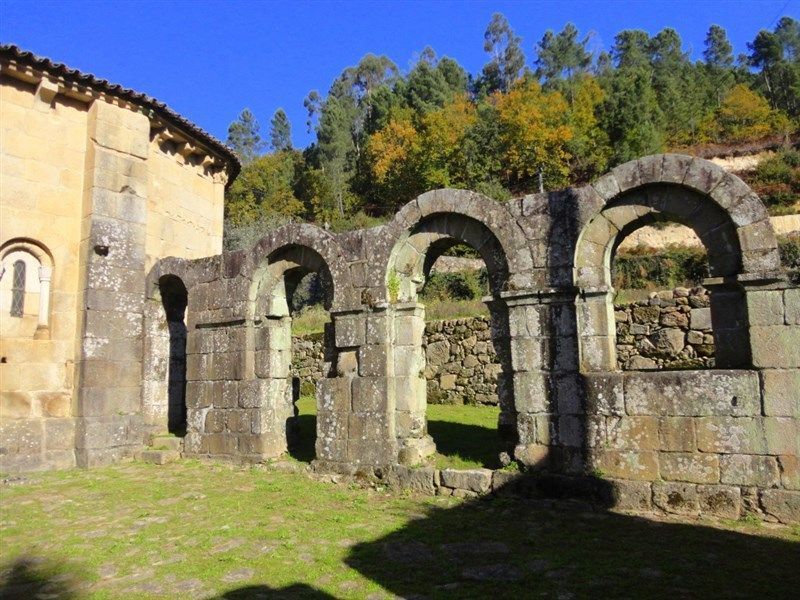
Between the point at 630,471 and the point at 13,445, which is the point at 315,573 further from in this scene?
the point at 13,445

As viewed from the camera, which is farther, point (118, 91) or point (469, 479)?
point (118, 91)

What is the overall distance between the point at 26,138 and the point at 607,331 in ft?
31.4

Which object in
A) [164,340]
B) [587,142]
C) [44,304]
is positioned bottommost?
[164,340]

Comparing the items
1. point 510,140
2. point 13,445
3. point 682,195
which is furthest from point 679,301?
point 510,140

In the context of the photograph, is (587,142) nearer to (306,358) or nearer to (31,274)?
(306,358)

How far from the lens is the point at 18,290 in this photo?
31.1 ft

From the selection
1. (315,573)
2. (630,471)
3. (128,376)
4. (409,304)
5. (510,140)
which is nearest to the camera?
(315,573)

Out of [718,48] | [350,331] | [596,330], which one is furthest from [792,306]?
[718,48]

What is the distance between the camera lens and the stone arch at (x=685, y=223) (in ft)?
20.1

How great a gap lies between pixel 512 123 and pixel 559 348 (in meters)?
35.1

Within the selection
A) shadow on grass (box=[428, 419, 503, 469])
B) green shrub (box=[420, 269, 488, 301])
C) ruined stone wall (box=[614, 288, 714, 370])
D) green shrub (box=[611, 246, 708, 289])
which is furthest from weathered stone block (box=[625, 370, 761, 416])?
green shrub (box=[420, 269, 488, 301])

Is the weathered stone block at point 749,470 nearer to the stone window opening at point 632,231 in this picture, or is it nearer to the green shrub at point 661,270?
the stone window opening at point 632,231

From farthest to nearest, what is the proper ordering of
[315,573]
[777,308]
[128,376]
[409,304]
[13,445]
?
[128,376] → [13,445] → [409,304] → [777,308] → [315,573]

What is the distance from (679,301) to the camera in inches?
456
